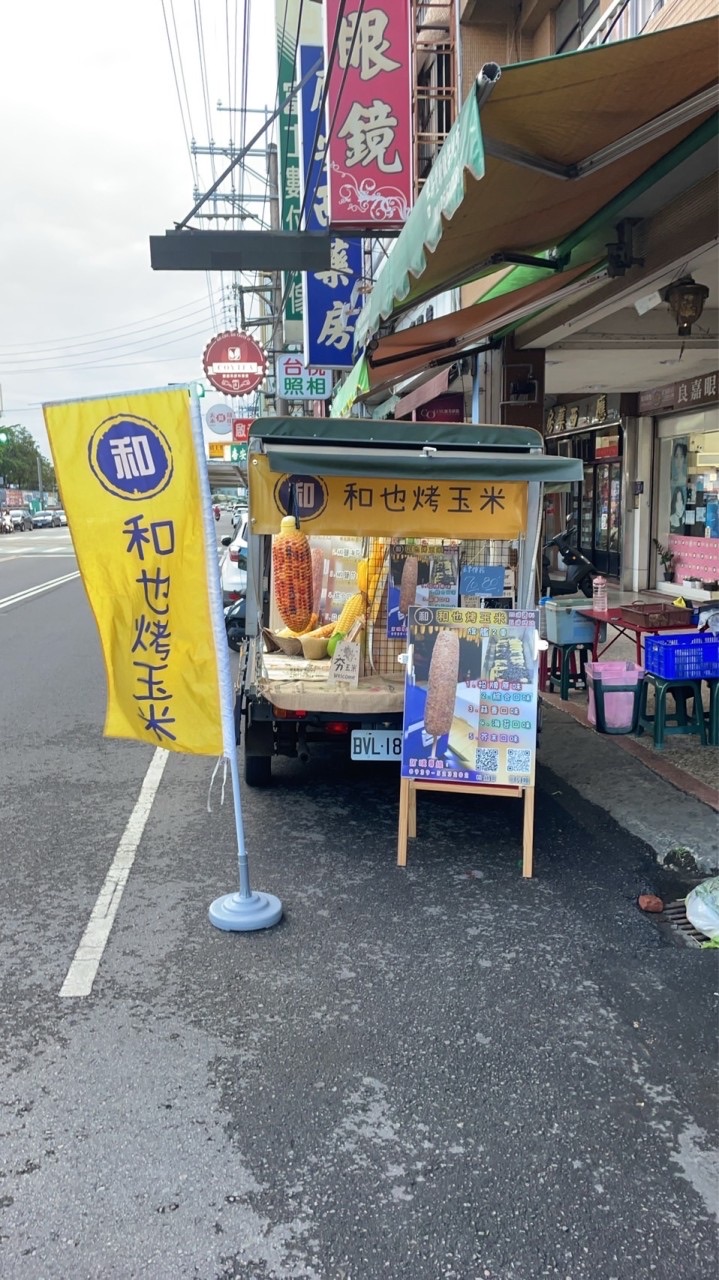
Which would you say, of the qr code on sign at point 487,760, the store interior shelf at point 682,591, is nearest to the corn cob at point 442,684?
the qr code on sign at point 487,760

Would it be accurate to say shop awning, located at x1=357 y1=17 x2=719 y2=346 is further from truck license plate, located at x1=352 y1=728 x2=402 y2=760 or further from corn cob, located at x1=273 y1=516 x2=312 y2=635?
truck license plate, located at x1=352 y1=728 x2=402 y2=760

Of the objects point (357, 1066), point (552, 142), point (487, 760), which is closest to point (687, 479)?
point (552, 142)

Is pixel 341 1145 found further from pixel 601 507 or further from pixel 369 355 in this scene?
pixel 601 507

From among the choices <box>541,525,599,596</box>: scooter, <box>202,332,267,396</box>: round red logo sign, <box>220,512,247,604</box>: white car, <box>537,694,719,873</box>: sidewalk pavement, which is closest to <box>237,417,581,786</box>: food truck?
<box>537,694,719,873</box>: sidewalk pavement

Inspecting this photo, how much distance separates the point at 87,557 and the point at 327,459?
139 centimetres

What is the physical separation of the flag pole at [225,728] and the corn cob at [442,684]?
1.21 meters

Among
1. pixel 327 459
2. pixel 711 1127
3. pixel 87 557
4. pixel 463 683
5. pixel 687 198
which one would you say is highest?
pixel 687 198

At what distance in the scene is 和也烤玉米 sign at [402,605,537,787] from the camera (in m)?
4.73

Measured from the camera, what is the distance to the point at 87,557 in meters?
3.91

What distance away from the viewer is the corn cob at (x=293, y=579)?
19.9 ft

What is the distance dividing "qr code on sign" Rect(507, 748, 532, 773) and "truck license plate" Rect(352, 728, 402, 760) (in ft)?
2.44

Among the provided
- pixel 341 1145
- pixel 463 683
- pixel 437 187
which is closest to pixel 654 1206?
pixel 341 1145

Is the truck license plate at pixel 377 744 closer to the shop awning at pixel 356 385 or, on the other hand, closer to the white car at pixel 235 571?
the shop awning at pixel 356 385

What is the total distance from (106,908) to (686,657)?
14.8ft
